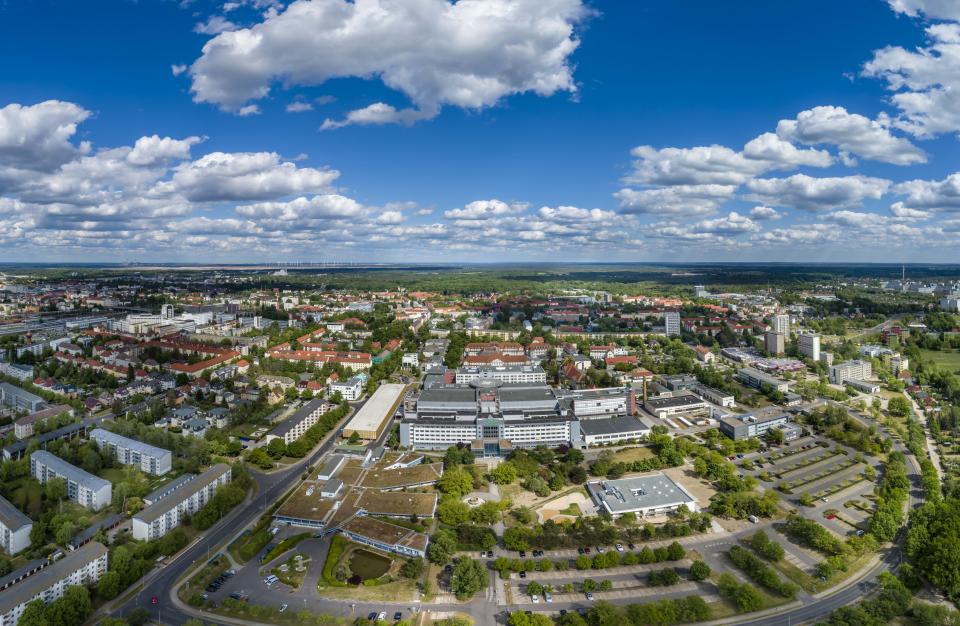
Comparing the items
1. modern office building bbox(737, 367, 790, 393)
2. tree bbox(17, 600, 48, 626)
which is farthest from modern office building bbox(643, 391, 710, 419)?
tree bbox(17, 600, 48, 626)

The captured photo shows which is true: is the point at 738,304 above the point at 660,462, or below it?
above

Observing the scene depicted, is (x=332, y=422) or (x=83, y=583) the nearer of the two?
(x=83, y=583)

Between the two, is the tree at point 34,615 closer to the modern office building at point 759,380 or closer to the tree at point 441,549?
the tree at point 441,549

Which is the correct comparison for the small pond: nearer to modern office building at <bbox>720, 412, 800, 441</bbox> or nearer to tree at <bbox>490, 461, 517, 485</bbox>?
tree at <bbox>490, 461, 517, 485</bbox>

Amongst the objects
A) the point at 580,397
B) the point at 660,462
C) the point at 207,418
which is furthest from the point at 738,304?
the point at 207,418

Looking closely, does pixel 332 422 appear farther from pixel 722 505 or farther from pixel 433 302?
pixel 433 302
